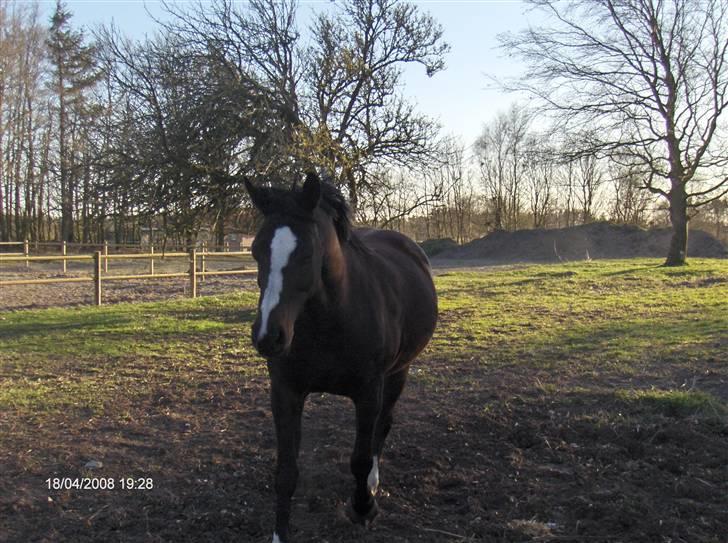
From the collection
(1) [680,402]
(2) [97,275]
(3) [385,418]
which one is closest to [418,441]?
(3) [385,418]

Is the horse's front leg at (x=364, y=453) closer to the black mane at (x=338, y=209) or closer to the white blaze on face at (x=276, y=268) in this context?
the black mane at (x=338, y=209)

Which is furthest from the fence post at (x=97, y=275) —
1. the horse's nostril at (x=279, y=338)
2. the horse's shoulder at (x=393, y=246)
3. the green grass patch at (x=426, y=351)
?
the horse's nostril at (x=279, y=338)

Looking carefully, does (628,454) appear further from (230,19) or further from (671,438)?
(230,19)

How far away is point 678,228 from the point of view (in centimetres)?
2056

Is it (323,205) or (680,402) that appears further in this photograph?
(680,402)

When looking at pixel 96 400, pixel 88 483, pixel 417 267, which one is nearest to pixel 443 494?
pixel 417 267

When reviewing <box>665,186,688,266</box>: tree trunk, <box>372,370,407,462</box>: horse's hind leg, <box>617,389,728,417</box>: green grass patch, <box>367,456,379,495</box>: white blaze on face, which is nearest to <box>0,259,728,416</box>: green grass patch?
<box>617,389,728,417</box>: green grass patch

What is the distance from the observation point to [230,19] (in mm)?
9766

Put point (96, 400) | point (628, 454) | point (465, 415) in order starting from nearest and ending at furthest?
point (628, 454), point (465, 415), point (96, 400)

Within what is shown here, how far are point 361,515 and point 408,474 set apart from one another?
693 millimetres

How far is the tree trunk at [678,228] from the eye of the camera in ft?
66.4

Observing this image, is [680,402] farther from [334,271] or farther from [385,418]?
[334,271]

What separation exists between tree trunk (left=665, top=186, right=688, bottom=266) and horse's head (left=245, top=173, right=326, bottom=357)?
21000 mm

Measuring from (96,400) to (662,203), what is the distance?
43.4 meters
